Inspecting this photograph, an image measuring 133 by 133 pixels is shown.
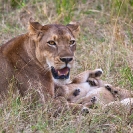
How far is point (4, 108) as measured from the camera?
5309 millimetres

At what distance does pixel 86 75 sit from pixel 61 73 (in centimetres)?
84

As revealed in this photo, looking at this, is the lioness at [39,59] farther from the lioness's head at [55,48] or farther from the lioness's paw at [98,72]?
the lioness's paw at [98,72]

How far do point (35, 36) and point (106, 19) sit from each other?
10.7 ft

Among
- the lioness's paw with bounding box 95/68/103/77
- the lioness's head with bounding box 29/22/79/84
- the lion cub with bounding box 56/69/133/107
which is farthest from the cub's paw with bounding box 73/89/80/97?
the lioness's head with bounding box 29/22/79/84

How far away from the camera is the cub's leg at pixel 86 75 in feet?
21.0

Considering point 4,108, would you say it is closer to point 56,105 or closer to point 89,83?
point 56,105

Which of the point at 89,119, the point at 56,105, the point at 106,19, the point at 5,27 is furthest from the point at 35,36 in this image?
the point at 106,19

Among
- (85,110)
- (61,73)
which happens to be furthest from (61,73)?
(85,110)

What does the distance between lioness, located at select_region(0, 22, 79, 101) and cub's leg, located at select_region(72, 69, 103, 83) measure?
626mm

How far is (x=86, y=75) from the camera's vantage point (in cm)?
643

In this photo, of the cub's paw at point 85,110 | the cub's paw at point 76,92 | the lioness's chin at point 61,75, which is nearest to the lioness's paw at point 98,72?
the cub's paw at point 76,92

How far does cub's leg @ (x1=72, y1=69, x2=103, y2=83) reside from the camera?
640 centimetres

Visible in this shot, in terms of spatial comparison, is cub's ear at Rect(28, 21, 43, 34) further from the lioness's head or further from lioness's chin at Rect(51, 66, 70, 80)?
lioness's chin at Rect(51, 66, 70, 80)

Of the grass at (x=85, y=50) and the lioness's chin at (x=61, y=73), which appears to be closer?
the grass at (x=85, y=50)
